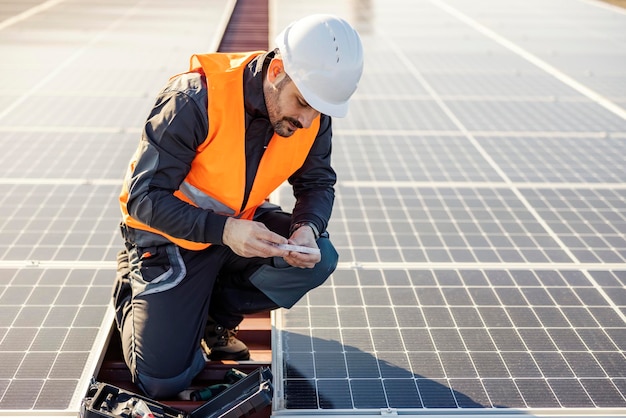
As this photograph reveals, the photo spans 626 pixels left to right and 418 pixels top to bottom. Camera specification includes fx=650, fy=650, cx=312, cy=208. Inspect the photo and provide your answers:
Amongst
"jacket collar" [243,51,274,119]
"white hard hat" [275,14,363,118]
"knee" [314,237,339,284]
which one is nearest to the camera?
"white hard hat" [275,14,363,118]

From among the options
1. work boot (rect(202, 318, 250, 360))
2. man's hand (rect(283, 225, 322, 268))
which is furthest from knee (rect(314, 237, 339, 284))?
work boot (rect(202, 318, 250, 360))

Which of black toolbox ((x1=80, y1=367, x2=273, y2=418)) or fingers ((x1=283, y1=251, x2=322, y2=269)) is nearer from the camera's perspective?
black toolbox ((x1=80, y1=367, x2=273, y2=418))

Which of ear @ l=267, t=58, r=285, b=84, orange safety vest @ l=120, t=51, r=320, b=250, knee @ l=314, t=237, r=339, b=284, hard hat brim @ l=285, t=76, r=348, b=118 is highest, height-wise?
ear @ l=267, t=58, r=285, b=84

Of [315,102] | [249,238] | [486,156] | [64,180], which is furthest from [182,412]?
[486,156]

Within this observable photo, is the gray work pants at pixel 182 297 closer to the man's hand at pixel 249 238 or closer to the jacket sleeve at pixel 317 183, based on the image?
the jacket sleeve at pixel 317 183

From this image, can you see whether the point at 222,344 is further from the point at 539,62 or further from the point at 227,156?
the point at 539,62

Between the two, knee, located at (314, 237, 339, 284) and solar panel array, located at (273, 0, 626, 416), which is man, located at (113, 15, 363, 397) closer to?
knee, located at (314, 237, 339, 284)

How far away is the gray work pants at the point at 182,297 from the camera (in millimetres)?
2891

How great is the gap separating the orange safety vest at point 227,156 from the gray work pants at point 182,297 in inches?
5.1

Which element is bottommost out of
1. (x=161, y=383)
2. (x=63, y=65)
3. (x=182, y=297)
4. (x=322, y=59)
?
(x=63, y=65)

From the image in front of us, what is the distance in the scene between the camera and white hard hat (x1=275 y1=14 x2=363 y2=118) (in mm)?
2641

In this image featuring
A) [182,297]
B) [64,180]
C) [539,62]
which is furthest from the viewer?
[539,62]

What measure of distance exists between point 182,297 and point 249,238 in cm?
51

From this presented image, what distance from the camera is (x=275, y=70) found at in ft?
9.09
